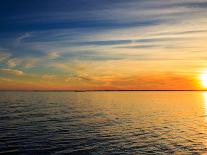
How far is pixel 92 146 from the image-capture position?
93.5ft

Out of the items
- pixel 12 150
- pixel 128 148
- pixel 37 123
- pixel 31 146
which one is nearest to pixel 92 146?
pixel 128 148

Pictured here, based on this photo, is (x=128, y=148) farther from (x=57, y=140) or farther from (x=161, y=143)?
(x=57, y=140)

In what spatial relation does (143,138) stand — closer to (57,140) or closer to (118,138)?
(118,138)

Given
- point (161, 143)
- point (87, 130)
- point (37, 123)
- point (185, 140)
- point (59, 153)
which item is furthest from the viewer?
point (37, 123)

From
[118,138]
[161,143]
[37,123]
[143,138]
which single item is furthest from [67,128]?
[161,143]

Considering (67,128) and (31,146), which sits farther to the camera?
(67,128)

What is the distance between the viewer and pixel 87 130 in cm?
3834

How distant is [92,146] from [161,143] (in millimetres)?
8390

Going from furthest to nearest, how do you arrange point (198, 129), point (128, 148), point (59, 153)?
point (198, 129), point (128, 148), point (59, 153)

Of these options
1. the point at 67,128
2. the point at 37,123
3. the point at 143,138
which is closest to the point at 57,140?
the point at 67,128

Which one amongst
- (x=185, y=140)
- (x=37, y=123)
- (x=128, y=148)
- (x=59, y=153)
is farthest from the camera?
(x=37, y=123)

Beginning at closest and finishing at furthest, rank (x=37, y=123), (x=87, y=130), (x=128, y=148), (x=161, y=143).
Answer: (x=128, y=148) < (x=161, y=143) < (x=87, y=130) < (x=37, y=123)

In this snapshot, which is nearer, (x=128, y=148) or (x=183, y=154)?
(x=183, y=154)

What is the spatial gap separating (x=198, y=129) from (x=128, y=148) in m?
18.3
